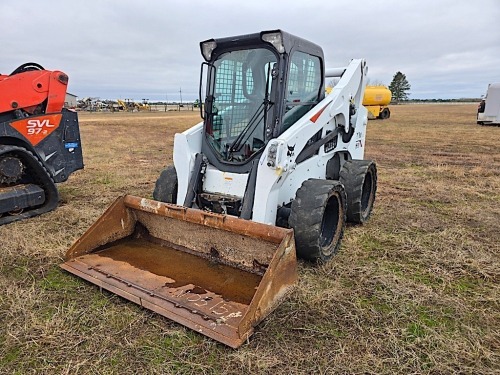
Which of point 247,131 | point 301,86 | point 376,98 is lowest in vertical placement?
point 247,131

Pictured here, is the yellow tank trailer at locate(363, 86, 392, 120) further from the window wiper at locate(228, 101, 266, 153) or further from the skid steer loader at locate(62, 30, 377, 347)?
the window wiper at locate(228, 101, 266, 153)

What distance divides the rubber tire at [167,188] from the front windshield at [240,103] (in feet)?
2.33

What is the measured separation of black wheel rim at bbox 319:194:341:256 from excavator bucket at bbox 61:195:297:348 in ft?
3.25

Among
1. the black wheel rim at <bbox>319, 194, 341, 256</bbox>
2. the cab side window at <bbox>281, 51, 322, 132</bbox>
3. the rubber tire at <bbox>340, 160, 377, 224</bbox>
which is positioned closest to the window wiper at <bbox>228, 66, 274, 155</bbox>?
the cab side window at <bbox>281, 51, 322, 132</bbox>

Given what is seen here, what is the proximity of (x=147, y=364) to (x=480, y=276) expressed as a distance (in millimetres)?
3014

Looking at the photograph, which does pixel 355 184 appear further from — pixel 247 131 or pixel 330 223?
pixel 247 131

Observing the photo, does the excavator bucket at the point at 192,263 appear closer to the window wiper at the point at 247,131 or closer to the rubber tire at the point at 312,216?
the rubber tire at the point at 312,216

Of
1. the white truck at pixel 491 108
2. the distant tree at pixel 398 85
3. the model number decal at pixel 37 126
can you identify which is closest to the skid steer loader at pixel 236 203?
the model number decal at pixel 37 126

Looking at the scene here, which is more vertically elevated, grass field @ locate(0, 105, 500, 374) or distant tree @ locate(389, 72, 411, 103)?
distant tree @ locate(389, 72, 411, 103)

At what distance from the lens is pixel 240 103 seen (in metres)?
4.08

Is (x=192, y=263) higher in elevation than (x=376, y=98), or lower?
lower

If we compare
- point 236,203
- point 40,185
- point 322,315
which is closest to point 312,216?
point 236,203

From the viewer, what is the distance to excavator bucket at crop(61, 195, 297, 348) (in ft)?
8.67

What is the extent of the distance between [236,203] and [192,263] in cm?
74
